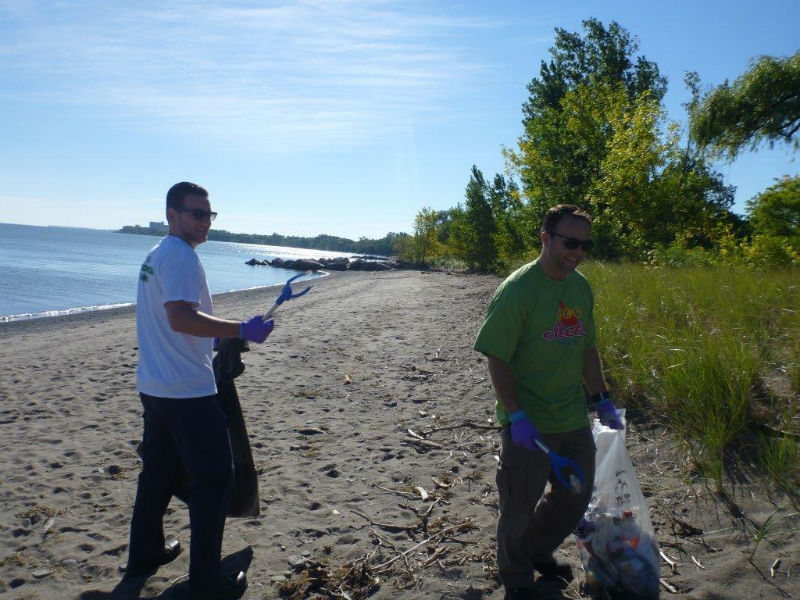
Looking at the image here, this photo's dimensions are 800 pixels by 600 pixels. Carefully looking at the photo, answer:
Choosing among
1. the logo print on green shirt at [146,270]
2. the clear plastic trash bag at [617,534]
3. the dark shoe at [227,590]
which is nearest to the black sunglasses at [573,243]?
the clear plastic trash bag at [617,534]

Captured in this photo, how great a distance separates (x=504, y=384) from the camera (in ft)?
9.02

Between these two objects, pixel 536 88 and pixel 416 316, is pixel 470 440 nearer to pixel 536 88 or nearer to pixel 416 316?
pixel 416 316

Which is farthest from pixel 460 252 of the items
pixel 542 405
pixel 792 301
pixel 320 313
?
pixel 542 405

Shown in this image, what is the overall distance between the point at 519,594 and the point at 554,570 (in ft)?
1.14

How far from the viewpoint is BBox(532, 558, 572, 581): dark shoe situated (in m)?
3.11

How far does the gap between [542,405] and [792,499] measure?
5.71ft

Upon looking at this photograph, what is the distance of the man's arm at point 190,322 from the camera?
106 inches

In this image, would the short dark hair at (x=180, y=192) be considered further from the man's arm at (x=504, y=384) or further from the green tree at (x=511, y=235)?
the green tree at (x=511, y=235)

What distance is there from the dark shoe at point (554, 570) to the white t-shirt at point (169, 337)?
1919 mm

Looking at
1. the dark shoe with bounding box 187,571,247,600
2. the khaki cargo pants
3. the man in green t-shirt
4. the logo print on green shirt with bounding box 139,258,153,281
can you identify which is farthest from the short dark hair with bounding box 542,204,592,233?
the dark shoe with bounding box 187,571,247,600

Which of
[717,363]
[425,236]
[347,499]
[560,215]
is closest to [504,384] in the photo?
[560,215]

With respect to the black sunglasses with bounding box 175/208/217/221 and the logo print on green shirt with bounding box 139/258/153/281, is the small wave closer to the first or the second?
the logo print on green shirt with bounding box 139/258/153/281

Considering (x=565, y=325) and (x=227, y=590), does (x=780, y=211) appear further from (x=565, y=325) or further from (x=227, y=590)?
(x=227, y=590)

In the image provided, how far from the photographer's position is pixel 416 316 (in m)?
14.3
